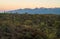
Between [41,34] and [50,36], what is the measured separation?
1095 mm

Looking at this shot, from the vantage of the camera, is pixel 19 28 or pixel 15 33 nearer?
pixel 15 33

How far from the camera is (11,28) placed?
27.1 m

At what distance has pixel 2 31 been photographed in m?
26.2

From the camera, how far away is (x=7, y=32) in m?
26.4

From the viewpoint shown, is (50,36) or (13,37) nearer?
(13,37)

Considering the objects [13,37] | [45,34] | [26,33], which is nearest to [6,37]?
[13,37]

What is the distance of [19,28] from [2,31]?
8.93 feet

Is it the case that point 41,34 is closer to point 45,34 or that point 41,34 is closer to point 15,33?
point 45,34

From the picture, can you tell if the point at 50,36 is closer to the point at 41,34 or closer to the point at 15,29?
the point at 41,34

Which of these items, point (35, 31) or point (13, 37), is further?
point (35, 31)

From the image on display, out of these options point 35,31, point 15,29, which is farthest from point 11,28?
point 35,31

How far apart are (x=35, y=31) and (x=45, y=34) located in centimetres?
108

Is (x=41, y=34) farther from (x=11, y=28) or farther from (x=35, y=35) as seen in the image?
(x=11, y=28)

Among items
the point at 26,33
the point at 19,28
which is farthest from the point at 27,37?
the point at 19,28
